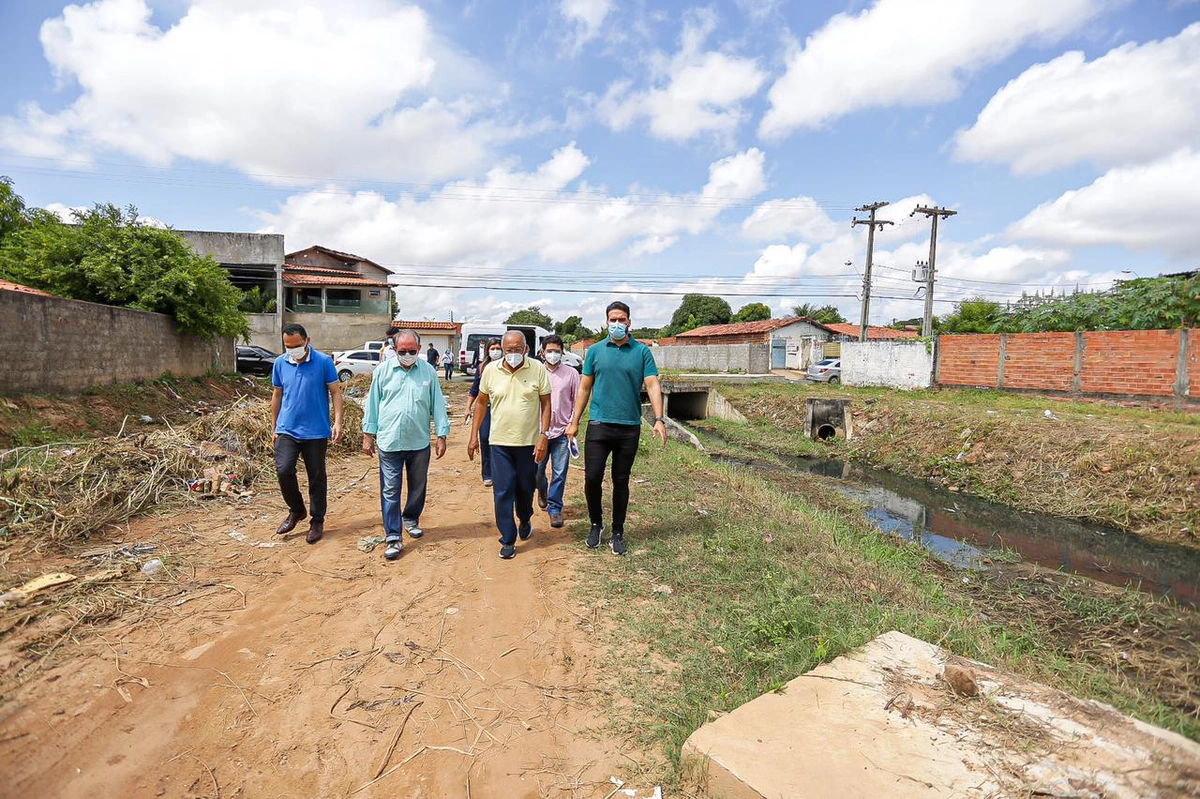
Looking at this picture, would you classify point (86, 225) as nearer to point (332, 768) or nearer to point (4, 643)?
point (4, 643)

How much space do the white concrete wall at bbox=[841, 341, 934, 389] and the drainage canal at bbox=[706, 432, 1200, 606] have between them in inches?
354

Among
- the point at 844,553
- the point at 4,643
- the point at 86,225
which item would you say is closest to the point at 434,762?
the point at 4,643

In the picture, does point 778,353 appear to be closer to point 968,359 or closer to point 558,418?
point 968,359

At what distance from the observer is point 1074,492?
8.64 m

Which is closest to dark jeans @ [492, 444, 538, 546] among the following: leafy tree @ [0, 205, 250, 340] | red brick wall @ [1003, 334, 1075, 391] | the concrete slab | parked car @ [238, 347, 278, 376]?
the concrete slab

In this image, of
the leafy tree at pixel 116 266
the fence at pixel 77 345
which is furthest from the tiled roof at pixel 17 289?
the leafy tree at pixel 116 266

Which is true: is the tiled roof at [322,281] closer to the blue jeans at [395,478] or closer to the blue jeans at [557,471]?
the blue jeans at [557,471]

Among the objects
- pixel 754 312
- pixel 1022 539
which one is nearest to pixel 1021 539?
pixel 1022 539

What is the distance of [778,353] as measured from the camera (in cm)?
3706

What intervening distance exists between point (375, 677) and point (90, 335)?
11.7m

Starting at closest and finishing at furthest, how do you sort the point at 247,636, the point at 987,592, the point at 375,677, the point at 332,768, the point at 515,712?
the point at 332,768, the point at 515,712, the point at 375,677, the point at 247,636, the point at 987,592

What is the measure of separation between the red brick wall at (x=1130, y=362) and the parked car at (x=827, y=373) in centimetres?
920

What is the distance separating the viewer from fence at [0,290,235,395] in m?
8.92

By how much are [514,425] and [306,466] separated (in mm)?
1708
